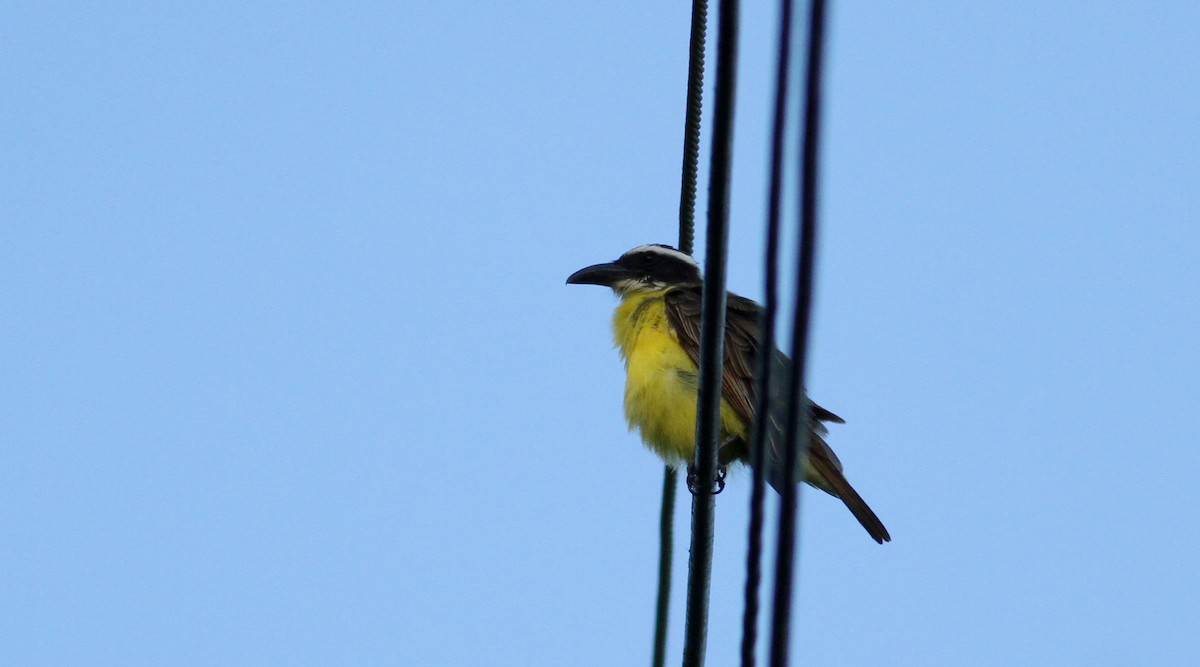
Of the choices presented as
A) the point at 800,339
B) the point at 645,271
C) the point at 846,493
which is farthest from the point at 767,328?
the point at 645,271

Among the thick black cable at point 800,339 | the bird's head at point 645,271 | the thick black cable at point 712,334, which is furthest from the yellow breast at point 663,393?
the thick black cable at point 800,339

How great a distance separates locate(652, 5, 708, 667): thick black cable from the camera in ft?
18.0

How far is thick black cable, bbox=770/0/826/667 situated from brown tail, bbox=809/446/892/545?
12.8ft

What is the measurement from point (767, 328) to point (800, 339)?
97 mm

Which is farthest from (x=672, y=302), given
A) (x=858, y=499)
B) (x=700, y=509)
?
(x=700, y=509)

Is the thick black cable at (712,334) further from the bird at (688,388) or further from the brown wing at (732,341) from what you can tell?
the brown wing at (732,341)

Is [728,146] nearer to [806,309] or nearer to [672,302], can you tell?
[806,309]

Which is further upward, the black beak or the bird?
the black beak

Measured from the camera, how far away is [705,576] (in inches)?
189

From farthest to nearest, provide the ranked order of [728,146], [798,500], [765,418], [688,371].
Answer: [688,371] < [728,146] < [765,418] < [798,500]

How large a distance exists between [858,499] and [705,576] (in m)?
2.32

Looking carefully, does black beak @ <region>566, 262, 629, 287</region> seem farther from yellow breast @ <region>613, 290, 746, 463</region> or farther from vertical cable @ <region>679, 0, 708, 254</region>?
vertical cable @ <region>679, 0, 708, 254</region>

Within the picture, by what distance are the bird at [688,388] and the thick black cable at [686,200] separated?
0.73 m

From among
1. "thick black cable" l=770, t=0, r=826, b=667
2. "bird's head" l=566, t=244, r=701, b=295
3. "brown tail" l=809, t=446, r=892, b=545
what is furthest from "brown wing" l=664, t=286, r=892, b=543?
"thick black cable" l=770, t=0, r=826, b=667
